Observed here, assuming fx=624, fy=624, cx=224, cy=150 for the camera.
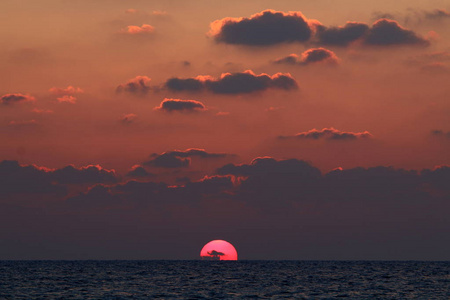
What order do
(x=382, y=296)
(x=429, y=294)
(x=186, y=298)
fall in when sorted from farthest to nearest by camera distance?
(x=429, y=294) → (x=382, y=296) → (x=186, y=298)

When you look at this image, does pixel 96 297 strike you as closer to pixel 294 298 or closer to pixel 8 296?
pixel 8 296

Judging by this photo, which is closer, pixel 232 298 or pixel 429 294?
pixel 232 298

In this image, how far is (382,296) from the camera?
94125mm

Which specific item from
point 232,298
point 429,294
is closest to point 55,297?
point 232,298

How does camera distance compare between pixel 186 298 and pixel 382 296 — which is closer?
pixel 186 298

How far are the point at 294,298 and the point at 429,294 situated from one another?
83.0 feet

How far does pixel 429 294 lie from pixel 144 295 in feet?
150

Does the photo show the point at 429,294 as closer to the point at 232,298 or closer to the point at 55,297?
the point at 232,298

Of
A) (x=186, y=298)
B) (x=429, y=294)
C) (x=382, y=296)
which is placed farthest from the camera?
(x=429, y=294)

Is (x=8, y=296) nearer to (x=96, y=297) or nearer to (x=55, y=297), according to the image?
(x=55, y=297)

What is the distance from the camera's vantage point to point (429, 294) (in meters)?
101

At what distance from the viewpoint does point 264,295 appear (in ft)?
311

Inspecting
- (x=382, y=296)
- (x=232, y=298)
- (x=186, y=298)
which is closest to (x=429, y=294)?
(x=382, y=296)

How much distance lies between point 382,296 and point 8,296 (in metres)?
55.8
